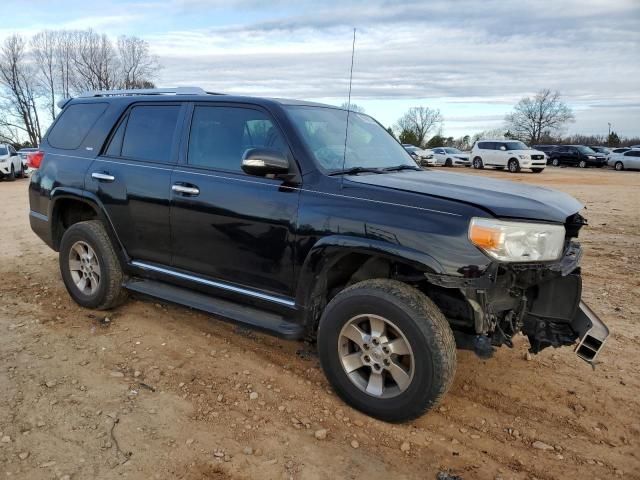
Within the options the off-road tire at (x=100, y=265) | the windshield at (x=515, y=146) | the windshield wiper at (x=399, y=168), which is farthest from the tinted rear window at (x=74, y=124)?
the windshield at (x=515, y=146)

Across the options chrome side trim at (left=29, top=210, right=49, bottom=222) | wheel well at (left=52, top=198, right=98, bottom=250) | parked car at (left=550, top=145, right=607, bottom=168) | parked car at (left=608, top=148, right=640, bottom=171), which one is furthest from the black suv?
parked car at (left=550, top=145, right=607, bottom=168)

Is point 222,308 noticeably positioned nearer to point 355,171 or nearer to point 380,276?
point 380,276

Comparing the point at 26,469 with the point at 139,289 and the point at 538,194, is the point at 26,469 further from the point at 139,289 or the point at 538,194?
the point at 538,194

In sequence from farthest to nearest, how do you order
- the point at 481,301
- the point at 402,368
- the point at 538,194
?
the point at 538,194, the point at 402,368, the point at 481,301

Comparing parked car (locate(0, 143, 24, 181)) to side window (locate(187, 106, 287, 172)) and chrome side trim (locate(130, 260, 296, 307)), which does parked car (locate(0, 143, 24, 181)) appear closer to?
chrome side trim (locate(130, 260, 296, 307))

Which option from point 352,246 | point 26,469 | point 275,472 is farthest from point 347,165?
point 26,469

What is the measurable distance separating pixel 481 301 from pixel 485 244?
0.33 meters

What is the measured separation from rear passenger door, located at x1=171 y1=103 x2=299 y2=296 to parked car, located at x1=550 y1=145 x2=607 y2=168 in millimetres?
39741

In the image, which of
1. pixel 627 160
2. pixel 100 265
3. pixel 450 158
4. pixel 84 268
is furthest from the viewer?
pixel 450 158

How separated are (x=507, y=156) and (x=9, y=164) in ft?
82.0

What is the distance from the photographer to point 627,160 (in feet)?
116

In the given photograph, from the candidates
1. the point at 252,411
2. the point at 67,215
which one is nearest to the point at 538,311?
the point at 252,411

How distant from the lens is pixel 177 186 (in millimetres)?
4098

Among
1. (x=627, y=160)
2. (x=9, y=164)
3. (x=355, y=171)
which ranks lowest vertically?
(x=9, y=164)
